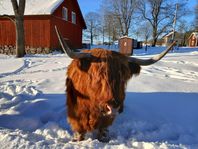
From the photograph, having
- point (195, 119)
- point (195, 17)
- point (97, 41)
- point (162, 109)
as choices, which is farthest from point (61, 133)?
point (97, 41)

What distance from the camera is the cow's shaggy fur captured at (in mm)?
2928

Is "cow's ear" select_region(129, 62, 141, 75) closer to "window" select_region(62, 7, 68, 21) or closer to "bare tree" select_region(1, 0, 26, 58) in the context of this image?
"bare tree" select_region(1, 0, 26, 58)

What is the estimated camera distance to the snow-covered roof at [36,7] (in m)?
20.2

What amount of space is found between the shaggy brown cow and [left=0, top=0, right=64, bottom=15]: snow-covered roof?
1751cm

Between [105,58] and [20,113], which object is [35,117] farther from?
[105,58]

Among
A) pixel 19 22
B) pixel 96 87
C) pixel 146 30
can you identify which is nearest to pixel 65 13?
pixel 19 22

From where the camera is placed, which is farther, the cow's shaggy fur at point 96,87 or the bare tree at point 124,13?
the bare tree at point 124,13

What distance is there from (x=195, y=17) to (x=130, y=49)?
3162cm

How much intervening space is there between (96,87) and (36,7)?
2017cm

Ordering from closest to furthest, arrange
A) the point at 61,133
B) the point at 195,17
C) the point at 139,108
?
1. the point at 61,133
2. the point at 139,108
3. the point at 195,17

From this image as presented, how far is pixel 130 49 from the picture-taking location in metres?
21.2

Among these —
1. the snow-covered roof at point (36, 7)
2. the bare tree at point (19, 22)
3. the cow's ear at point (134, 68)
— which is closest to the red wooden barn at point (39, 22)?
the snow-covered roof at point (36, 7)

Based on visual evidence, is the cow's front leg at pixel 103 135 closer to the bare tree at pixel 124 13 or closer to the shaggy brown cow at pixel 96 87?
the shaggy brown cow at pixel 96 87

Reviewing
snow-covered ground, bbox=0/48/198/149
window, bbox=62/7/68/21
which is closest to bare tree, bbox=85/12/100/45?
window, bbox=62/7/68/21
